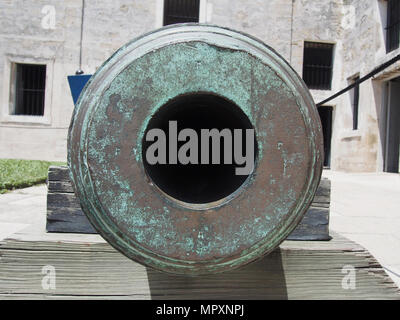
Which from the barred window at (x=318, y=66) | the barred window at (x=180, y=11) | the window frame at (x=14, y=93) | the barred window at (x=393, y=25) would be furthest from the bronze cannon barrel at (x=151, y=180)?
the barred window at (x=180, y=11)

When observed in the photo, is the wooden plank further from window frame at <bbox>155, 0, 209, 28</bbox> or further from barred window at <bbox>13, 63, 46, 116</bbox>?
barred window at <bbox>13, 63, 46, 116</bbox>

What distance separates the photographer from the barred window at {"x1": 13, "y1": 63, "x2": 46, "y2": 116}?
11914 millimetres

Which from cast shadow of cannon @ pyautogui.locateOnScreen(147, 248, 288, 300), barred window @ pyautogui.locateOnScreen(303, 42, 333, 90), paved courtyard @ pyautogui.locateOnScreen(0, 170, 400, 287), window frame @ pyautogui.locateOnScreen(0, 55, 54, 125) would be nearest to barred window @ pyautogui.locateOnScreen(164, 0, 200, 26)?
barred window @ pyautogui.locateOnScreen(303, 42, 333, 90)

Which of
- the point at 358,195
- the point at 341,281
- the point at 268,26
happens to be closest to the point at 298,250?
the point at 341,281

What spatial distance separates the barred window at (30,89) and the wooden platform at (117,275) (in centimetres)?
1205

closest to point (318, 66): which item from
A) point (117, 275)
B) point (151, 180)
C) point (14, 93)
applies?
point (14, 93)

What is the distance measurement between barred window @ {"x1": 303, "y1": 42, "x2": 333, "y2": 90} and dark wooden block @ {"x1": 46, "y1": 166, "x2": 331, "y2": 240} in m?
11.8

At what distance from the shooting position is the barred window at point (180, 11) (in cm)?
1268

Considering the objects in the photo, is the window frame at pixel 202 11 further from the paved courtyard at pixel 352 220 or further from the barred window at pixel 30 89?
the paved courtyard at pixel 352 220

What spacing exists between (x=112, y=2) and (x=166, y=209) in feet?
40.9

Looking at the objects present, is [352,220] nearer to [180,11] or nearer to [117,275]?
[117,275]

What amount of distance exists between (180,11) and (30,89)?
623 centimetres
